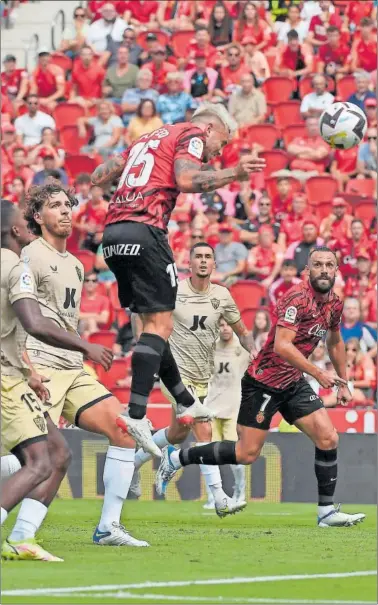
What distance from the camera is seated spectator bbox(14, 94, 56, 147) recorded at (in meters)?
24.2

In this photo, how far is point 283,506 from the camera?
49.9ft

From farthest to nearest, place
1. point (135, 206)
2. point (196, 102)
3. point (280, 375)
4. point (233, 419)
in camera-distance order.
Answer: point (196, 102) → point (233, 419) → point (280, 375) → point (135, 206)

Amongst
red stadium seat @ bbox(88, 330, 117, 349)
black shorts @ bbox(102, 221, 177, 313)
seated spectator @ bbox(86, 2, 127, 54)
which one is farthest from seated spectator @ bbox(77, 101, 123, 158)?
black shorts @ bbox(102, 221, 177, 313)

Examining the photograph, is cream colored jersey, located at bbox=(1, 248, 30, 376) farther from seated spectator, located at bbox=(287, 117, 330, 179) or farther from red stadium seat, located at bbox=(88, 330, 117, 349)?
seated spectator, located at bbox=(287, 117, 330, 179)

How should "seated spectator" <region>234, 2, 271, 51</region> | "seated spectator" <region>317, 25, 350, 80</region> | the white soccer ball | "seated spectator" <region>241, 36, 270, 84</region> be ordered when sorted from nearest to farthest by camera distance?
the white soccer ball, "seated spectator" <region>317, 25, 350, 80</region>, "seated spectator" <region>241, 36, 270, 84</region>, "seated spectator" <region>234, 2, 271, 51</region>

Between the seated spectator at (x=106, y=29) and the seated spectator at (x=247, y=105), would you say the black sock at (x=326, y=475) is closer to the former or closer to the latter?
the seated spectator at (x=247, y=105)

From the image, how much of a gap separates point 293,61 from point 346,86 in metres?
1.36

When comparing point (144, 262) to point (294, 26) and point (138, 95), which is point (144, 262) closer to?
point (138, 95)

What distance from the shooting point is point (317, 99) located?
22.7 metres

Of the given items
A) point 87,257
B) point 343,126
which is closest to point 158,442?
point 343,126

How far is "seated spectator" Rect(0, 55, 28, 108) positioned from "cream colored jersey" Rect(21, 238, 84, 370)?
15759 mm

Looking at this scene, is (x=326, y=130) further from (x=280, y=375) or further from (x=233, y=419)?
(x=233, y=419)

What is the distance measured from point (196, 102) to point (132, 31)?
8.50 feet

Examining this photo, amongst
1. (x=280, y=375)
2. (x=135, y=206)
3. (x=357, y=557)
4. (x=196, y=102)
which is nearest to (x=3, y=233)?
(x=135, y=206)
